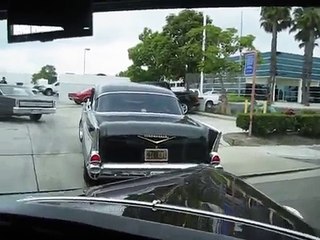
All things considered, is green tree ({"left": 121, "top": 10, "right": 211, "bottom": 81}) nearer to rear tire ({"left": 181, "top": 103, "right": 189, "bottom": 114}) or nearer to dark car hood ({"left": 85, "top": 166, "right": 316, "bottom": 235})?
rear tire ({"left": 181, "top": 103, "right": 189, "bottom": 114})

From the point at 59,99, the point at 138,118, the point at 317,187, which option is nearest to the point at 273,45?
the point at 317,187

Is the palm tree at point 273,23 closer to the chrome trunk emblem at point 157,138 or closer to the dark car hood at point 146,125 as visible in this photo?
the dark car hood at point 146,125

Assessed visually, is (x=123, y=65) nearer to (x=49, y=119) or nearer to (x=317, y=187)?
(x=49, y=119)

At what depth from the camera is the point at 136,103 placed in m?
5.43

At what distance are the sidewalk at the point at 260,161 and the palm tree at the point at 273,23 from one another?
0.99 metres

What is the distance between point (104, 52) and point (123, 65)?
25 cm

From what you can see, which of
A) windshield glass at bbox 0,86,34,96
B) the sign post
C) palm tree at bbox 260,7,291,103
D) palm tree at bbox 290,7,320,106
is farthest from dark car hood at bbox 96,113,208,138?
palm tree at bbox 290,7,320,106

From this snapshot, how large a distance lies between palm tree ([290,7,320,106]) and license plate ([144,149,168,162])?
2432 mm

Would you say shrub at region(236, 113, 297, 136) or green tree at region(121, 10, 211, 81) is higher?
green tree at region(121, 10, 211, 81)

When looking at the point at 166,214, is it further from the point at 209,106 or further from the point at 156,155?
the point at 209,106

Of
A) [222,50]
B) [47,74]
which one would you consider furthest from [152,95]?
[47,74]

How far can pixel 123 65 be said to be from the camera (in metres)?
5.15

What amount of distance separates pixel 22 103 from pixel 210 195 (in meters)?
4.53

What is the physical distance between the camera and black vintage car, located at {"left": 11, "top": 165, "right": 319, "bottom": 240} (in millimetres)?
1248
